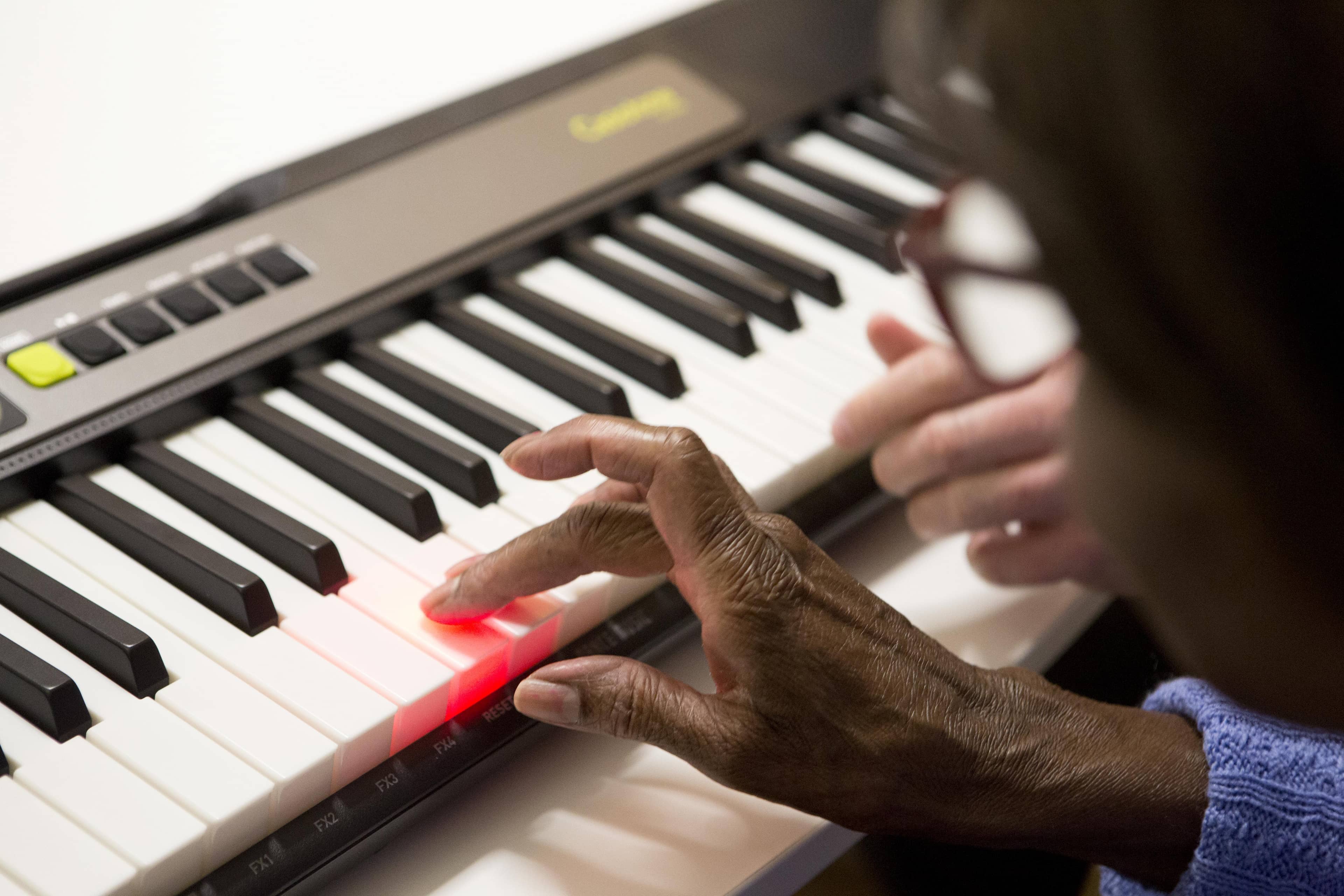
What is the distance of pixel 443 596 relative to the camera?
0.82 metres

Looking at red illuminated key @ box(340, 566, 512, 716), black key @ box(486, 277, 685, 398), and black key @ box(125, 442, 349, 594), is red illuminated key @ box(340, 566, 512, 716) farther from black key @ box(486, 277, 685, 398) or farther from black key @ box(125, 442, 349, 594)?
black key @ box(486, 277, 685, 398)

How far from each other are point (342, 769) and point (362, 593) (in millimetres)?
133

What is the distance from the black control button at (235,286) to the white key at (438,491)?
0.25 feet

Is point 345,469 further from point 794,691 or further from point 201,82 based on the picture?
point 201,82

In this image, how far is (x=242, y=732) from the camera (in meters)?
0.75

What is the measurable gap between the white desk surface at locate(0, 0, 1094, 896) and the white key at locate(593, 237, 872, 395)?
0.13 meters

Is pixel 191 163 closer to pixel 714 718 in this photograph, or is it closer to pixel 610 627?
pixel 610 627

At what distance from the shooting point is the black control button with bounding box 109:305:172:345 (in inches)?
38.5

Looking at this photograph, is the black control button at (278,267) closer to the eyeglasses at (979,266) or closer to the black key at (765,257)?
the black key at (765,257)

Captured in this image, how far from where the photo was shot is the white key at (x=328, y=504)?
2.92ft

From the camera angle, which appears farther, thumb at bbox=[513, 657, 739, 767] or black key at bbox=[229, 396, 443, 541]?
black key at bbox=[229, 396, 443, 541]

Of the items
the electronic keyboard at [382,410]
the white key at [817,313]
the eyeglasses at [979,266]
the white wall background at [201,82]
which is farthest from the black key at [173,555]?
the white key at [817,313]

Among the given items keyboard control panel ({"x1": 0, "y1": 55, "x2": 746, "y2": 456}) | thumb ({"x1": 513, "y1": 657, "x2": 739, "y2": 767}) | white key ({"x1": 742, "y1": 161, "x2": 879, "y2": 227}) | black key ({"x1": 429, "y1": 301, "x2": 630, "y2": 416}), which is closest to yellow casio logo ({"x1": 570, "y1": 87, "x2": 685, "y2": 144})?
keyboard control panel ({"x1": 0, "y1": 55, "x2": 746, "y2": 456})

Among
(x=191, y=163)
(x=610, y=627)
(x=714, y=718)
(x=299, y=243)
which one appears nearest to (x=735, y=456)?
(x=610, y=627)
